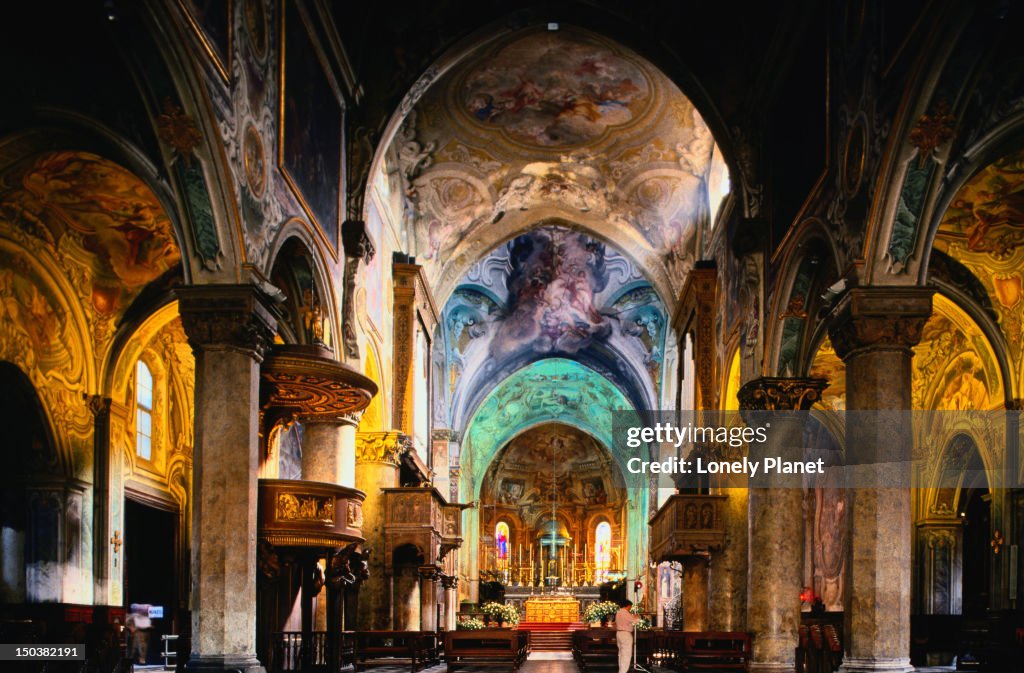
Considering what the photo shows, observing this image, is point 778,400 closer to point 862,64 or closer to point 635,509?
point 862,64

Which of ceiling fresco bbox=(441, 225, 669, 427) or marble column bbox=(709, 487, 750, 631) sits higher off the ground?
ceiling fresco bbox=(441, 225, 669, 427)

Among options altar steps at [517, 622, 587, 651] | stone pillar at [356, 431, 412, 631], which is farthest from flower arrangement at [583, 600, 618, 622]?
stone pillar at [356, 431, 412, 631]

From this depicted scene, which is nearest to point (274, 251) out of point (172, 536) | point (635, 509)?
point (172, 536)

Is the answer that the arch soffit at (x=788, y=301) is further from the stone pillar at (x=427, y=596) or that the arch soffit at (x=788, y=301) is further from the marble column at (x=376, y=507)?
the stone pillar at (x=427, y=596)

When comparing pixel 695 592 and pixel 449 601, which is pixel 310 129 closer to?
pixel 695 592

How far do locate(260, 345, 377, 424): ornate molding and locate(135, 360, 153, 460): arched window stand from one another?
428 centimetres

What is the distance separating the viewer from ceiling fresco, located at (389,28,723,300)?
2431 cm

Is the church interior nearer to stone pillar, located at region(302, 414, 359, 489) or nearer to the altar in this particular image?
stone pillar, located at region(302, 414, 359, 489)

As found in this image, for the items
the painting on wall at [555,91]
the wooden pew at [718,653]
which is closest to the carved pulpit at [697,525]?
the wooden pew at [718,653]

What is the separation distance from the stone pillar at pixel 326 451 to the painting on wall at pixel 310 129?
113 inches

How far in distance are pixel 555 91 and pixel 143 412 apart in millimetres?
11220

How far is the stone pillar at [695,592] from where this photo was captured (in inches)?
923

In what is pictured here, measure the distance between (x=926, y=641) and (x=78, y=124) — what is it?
1672 cm

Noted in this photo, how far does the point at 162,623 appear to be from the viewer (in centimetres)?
2212
